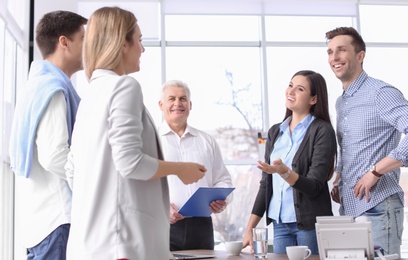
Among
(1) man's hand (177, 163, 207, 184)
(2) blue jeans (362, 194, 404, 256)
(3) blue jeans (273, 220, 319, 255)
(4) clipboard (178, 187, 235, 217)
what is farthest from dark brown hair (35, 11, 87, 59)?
(2) blue jeans (362, 194, 404, 256)

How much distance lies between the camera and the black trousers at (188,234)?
3418 millimetres

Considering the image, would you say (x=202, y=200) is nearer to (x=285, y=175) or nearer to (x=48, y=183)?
(x=285, y=175)

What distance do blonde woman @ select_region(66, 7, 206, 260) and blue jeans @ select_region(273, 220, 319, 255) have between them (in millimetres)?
1153

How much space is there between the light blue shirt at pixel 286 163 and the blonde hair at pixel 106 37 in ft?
4.62

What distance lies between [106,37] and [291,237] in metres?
1.55

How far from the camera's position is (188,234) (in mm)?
3418

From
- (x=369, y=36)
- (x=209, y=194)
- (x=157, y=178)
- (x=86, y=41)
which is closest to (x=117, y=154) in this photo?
(x=157, y=178)

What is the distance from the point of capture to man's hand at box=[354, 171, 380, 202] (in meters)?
2.96

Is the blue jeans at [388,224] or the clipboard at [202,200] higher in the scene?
the clipboard at [202,200]

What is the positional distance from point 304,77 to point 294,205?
28.2 inches

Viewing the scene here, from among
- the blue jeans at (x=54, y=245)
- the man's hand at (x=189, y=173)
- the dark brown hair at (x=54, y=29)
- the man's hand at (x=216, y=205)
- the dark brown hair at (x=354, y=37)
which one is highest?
the dark brown hair at (x=354, y=37)

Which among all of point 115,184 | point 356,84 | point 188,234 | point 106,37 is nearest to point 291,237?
point 188,234

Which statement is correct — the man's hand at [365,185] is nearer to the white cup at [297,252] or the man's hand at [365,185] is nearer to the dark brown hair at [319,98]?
the dark brown hair at [319,98]

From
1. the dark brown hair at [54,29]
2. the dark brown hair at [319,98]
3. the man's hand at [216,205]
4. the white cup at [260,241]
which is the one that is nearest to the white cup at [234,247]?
the white cup at [260,241]
